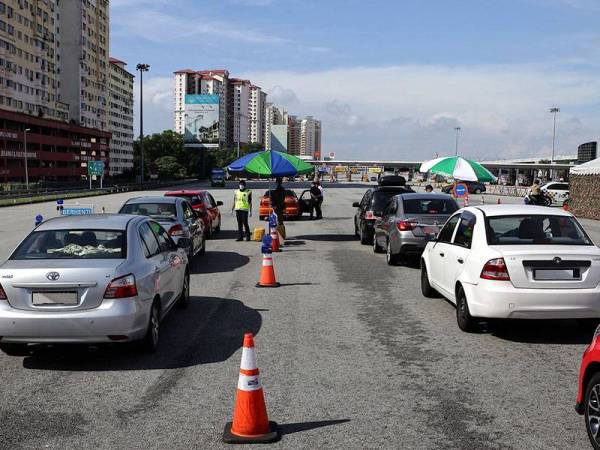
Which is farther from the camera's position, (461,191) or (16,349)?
(461,191)

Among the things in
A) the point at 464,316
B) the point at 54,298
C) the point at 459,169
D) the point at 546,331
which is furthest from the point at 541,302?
the point at 459,169

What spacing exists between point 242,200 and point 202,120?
103 metres

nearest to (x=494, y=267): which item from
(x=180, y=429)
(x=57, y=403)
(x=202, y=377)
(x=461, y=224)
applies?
(x=461, y=224)

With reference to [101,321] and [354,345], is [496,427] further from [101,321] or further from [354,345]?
[101,321]

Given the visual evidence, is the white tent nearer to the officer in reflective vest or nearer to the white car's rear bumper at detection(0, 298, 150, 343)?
the officer in reflective vest

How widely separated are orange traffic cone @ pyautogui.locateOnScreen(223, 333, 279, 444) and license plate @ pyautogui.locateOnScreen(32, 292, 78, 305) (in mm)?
2409

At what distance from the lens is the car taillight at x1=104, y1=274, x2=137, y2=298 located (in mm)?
6332

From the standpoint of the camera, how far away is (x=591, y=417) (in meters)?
4.43

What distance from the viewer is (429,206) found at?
46.7ft

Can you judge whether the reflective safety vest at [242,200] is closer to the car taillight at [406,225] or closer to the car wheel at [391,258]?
the car wheel at [391,258]

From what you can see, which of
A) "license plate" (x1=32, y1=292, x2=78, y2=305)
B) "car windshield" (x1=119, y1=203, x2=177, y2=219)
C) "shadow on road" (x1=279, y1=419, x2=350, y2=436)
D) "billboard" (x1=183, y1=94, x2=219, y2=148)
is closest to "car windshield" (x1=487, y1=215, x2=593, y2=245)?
"shadow on road" (x1=279, y1=419, x2=350, y2=436)

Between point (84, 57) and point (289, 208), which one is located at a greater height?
point (84, 57)

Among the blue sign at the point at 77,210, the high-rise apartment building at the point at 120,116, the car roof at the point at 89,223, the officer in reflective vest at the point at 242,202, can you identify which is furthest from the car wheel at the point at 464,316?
the high-rise apartment building at the point at 120,116

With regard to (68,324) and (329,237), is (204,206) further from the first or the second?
(68,324)
